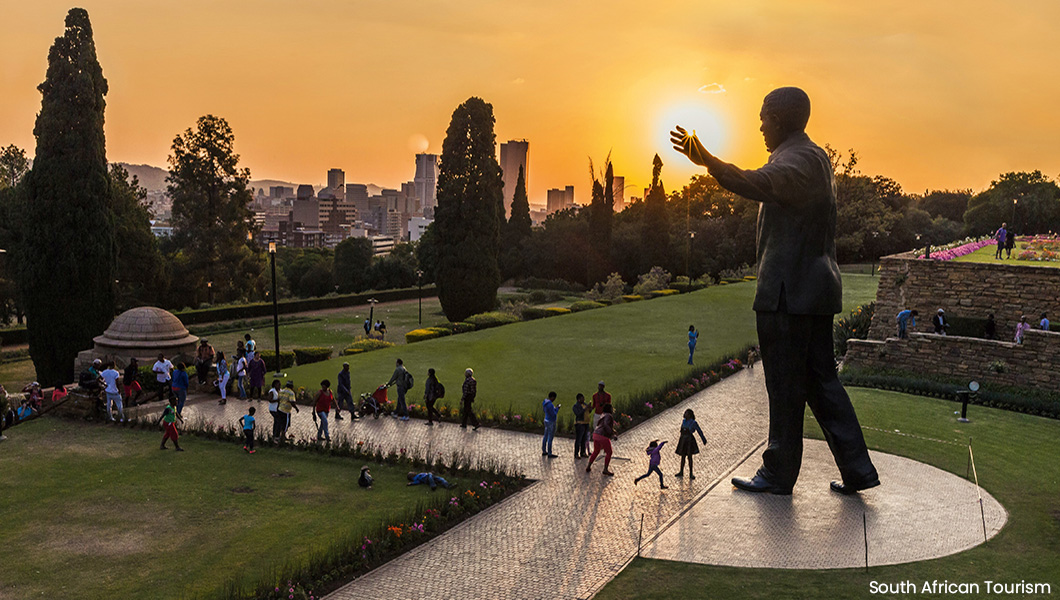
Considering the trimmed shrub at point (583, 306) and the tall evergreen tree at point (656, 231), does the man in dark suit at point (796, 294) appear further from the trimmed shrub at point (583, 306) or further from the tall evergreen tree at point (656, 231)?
the tall evergreen tree at point (656, 231)

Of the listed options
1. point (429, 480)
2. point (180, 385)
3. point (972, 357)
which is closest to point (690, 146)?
point (429, 480)

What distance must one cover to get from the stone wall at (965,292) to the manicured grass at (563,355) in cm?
598

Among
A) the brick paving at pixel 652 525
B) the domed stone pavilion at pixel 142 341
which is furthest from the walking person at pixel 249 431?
the domed stone pavilion at pixel 142 341

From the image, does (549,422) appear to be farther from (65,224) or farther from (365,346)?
(65,224)

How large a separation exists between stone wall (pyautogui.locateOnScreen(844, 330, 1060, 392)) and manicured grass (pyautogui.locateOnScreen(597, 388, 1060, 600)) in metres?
4.39

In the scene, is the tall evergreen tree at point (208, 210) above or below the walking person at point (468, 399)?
above

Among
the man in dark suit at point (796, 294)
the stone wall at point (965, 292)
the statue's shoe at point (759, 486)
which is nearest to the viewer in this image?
the man in dark suit at point (796, 294)

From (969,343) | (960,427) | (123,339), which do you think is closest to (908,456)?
(960,427)

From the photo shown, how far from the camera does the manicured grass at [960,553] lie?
979 cm

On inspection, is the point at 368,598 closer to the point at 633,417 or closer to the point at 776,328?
the point at 776,328

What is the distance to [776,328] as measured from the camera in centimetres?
1270

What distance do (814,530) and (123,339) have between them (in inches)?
856

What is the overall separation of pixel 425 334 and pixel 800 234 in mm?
23613

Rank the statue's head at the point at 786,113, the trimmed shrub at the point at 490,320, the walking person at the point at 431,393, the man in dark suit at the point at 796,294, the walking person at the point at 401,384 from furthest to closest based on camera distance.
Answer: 1. the trimmed shrub at the point at 490,320
2. the walking person at the point at 401,384
3. the walking person at the point at 431,393
4. the statue's head at the point at 786,113
5. the man in dark suit at the point at 796,294
